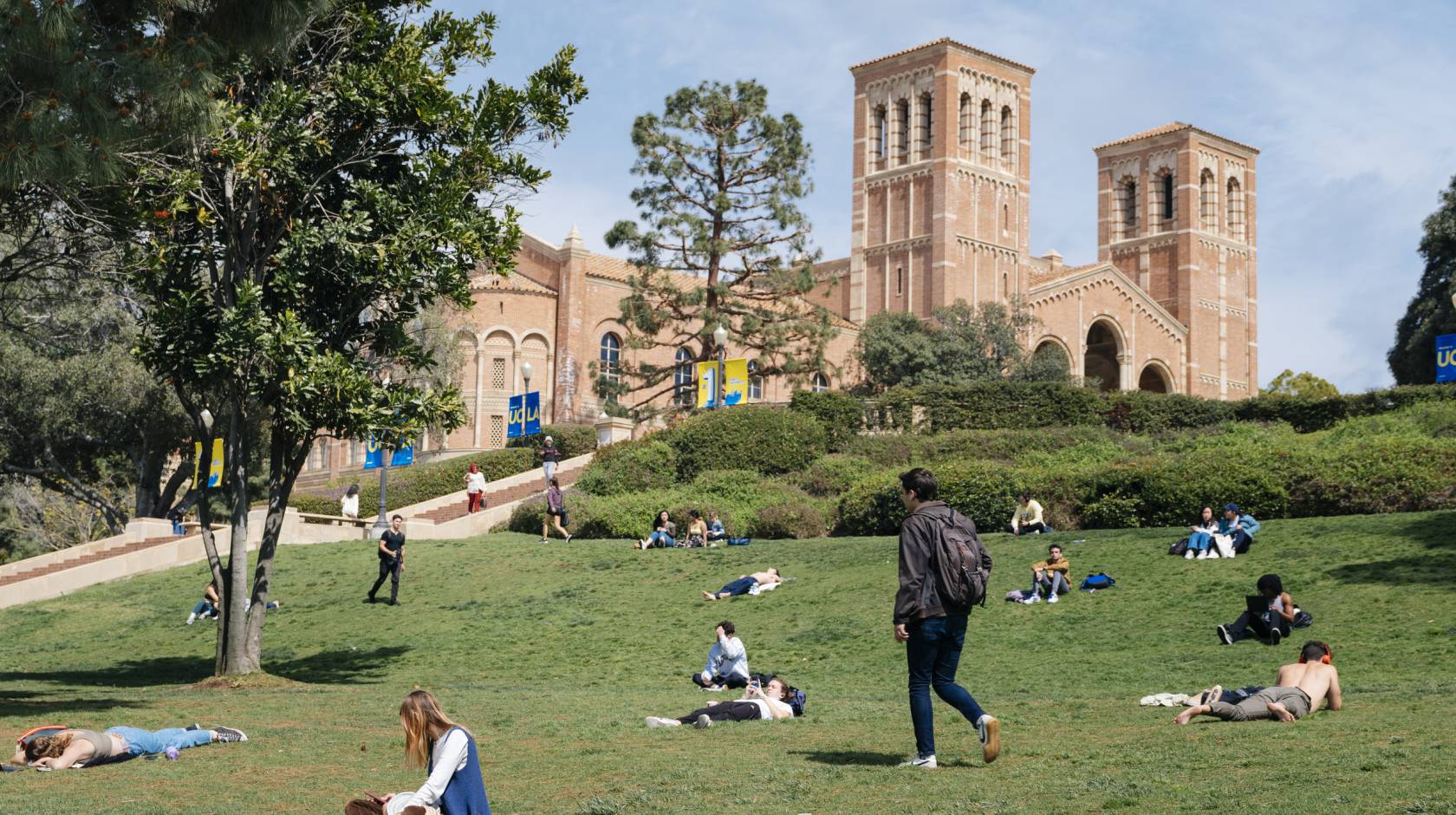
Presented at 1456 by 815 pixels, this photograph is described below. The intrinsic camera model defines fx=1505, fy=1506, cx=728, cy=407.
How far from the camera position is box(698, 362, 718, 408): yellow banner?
37.6 meters

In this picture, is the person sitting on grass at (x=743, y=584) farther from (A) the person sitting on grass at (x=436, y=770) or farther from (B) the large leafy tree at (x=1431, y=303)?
(B) the large leafy tree at (x=1431, y=303)

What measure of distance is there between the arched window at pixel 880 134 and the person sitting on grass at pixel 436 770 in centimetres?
6103

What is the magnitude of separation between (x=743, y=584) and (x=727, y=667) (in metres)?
6.13

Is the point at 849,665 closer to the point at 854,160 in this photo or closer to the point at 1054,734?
the point at 1054,734

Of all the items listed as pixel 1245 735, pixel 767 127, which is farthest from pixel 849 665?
pixel 767 127

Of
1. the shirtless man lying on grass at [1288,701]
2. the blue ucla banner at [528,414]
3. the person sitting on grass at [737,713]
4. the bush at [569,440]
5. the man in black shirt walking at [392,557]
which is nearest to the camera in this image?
the shirtless man lying on grass at [1288,701]

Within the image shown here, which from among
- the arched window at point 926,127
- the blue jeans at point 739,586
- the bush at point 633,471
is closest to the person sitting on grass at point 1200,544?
the blue jeans at point 739,586

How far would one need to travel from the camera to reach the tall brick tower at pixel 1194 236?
73.3 metres

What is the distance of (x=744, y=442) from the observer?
115 feet

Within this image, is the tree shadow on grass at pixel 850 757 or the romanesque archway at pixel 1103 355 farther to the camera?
the romanesque archway at pixel 1103 355

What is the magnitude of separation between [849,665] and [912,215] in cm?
4968

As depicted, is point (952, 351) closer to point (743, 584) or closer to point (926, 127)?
point (926, 127)

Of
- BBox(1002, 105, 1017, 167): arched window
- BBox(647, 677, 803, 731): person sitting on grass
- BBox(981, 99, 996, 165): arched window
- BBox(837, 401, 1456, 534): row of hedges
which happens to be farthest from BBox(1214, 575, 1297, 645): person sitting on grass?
BBox(1002, 105, 1017, 167): arched window

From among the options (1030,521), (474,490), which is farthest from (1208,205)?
(1030,521)
